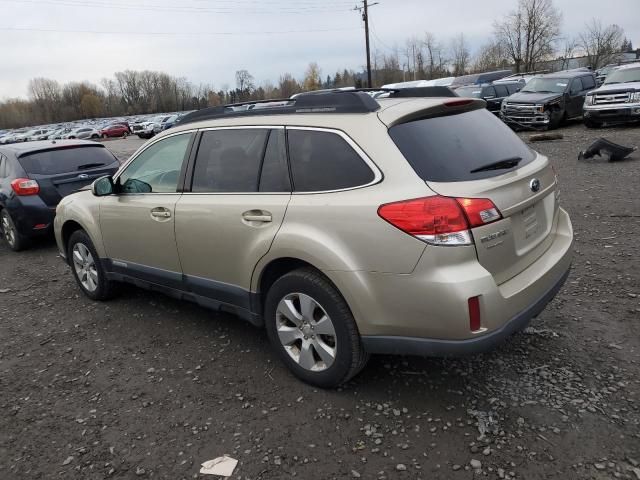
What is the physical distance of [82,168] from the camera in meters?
7.65

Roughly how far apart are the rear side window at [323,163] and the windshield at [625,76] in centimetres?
1616

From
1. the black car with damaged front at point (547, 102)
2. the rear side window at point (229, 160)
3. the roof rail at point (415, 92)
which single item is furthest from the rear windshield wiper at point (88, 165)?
the black car with damaged front at point (547, 102)

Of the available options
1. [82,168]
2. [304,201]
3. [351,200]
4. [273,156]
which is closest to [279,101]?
[273,156]

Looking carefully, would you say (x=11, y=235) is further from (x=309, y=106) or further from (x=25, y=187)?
(x=309, y=106)

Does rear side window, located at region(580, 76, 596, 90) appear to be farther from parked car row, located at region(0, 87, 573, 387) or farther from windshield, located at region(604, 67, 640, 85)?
parked car row, located at region(0, 87, 573, 387)

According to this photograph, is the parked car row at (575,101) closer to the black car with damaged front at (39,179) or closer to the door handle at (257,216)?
the black car with damaged front at (39,179)

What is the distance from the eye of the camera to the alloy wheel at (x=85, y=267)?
→ 16.8ft

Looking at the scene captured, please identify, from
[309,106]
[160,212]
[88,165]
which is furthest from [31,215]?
[309,106]

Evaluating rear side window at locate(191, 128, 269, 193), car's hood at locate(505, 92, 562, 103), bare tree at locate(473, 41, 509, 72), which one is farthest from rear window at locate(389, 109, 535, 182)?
bare tree at locate(473, 41, 509, 72)

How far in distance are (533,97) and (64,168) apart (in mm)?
14374

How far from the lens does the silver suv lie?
105 inches

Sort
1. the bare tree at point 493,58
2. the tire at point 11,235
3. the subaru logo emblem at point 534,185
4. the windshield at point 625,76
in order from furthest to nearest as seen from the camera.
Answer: the bare tree at point 493,58 < the windshield at point 625,76 < the tire at point 11,235 < the subaru logo emblem at point 534,185

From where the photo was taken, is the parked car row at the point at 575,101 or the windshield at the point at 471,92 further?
the windshield at the point at 471,92

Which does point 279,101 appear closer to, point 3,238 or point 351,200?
point 351,200
